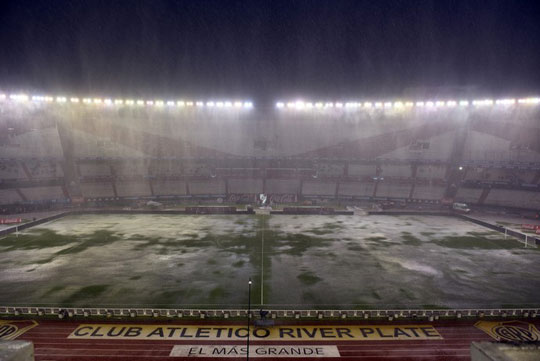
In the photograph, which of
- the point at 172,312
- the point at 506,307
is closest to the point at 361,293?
the point at 506,307

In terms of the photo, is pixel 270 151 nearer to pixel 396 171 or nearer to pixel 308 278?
pixel 396 171

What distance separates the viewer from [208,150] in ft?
228

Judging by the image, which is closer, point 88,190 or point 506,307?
point 506,307

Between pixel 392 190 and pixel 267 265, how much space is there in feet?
152

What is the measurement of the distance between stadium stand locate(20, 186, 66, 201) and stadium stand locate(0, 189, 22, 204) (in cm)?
117

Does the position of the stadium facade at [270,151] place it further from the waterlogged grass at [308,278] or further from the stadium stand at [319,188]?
the waterlogged grass at [308,278]

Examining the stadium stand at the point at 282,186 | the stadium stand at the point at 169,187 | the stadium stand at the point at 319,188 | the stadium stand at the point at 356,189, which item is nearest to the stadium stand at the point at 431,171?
the stadium stand at the point at 356,189

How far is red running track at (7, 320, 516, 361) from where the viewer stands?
15.8 meters

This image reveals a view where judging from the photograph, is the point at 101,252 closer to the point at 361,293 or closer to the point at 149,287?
the point at 149,287

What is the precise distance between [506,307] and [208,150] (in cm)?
6004

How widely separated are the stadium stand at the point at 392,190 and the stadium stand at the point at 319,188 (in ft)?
32.1

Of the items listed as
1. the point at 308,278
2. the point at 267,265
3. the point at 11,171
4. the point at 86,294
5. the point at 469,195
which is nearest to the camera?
the point at 86,294

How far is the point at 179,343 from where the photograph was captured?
16906 millimetres

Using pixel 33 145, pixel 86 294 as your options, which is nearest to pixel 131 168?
pixel 33 145
